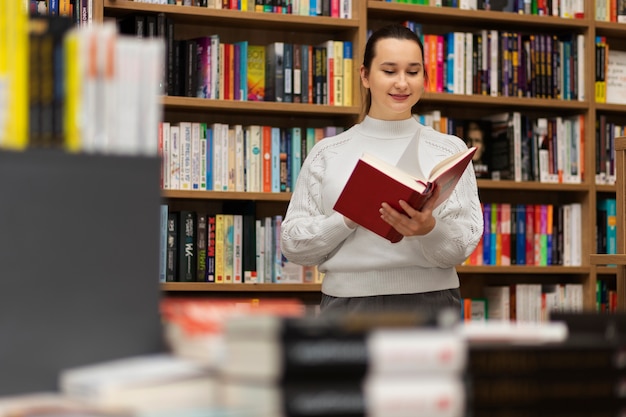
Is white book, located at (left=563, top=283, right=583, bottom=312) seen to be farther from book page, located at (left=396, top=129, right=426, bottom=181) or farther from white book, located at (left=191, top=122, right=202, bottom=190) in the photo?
book page, located at (left=396, top=129, right=426, bottom=181)

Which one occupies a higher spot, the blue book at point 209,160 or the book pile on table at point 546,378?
the blue book at point 209,160

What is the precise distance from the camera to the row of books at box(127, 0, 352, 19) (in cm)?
372

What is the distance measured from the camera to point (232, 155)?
12.3 ft

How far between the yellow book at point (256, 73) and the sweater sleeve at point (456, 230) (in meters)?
1.28

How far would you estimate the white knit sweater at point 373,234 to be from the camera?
8.26 ft

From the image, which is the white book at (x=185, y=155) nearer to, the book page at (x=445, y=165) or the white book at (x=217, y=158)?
the white book at (x=217, y=158)

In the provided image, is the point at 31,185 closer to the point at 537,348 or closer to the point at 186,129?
the point at 537,348

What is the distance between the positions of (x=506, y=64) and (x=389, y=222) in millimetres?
1910

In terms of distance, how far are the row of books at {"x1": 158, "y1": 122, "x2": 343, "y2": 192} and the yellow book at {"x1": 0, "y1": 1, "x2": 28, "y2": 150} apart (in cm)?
241

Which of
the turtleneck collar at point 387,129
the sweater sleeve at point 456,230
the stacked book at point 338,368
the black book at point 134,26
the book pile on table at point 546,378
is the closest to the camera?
the stacked book at point 338,368

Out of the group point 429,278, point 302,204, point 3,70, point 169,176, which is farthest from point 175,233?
point 3,70

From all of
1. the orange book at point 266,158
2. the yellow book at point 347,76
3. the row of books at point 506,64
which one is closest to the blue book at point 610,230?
the row of books at point 506,64

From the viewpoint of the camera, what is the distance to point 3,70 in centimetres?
120

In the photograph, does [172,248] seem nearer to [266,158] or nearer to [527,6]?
[266,158]
